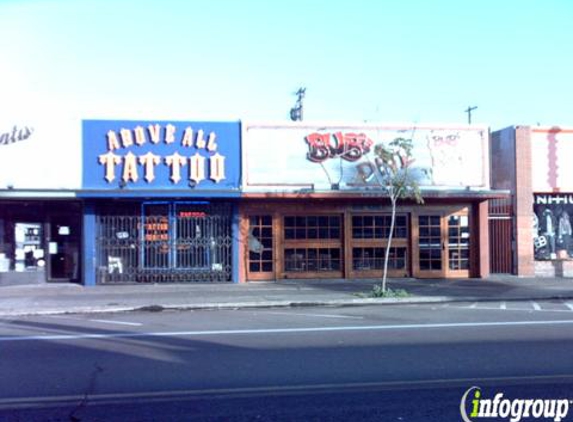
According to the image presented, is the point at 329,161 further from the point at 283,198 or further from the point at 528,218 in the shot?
the point at 528,218

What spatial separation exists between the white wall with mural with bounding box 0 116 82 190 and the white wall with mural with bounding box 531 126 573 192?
14.1 metres

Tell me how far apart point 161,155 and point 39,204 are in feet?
12.7

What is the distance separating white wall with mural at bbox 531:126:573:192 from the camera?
21.5 meters

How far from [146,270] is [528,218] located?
1193cm

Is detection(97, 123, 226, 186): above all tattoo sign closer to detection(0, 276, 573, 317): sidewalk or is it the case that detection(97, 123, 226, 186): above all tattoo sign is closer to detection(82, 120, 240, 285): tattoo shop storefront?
detection(82, 120, 240, 285): tattoo shop storefront

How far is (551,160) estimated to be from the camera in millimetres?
21594

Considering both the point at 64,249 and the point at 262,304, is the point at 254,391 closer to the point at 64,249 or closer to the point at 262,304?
the point at 262,304

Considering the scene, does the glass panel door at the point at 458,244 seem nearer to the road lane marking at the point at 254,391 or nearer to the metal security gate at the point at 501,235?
the metal security gate at the point at 501,235

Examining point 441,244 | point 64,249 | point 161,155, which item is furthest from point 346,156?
point 64,249

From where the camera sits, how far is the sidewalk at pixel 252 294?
49.6ft

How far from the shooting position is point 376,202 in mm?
20453

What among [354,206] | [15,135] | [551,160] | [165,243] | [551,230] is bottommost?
[165,243]

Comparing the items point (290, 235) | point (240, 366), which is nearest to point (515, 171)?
point (290, 235)

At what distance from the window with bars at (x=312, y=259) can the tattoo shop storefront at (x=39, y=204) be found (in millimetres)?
6320
